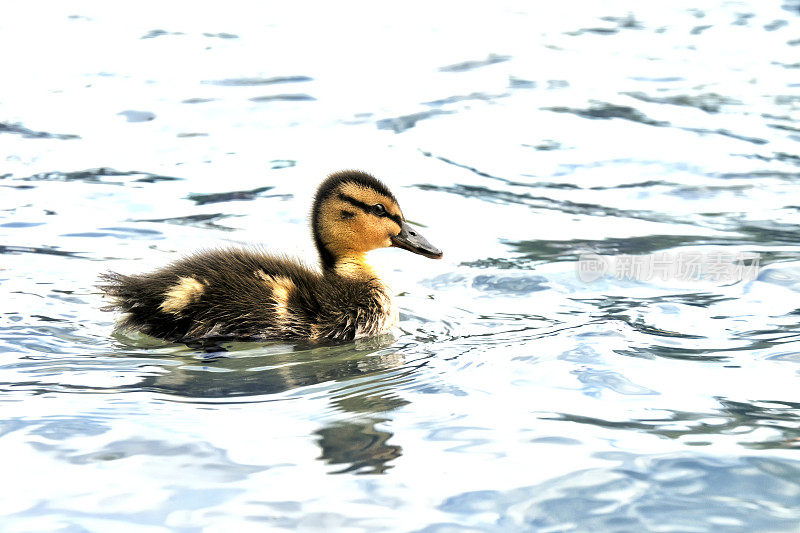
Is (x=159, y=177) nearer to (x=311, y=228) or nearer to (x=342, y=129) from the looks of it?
(x=342, y=129)

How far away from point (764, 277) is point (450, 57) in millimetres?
7173

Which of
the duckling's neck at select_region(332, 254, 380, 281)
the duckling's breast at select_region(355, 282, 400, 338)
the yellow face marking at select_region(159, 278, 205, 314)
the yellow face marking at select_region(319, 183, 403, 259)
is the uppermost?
the yellow face marking at select_region(319, 183, 403, 259)

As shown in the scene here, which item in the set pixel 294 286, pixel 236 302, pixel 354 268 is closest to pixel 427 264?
pixel 354 268

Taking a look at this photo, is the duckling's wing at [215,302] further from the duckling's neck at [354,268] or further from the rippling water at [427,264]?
the duckling's neck at [354,268]

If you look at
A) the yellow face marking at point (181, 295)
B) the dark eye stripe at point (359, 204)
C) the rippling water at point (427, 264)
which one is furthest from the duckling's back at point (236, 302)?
the dark eye stripe at point (359, 204)

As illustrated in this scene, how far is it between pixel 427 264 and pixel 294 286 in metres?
1.68

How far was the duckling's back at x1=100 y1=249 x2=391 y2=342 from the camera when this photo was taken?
5211mm

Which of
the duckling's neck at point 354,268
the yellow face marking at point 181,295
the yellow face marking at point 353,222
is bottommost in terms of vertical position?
the duckling's neck at point 354,268

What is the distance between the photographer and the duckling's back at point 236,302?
5.21 metres

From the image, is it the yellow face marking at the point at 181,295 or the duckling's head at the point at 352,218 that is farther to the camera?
the duckling's head at the point at 352,218

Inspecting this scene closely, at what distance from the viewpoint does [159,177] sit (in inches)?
341

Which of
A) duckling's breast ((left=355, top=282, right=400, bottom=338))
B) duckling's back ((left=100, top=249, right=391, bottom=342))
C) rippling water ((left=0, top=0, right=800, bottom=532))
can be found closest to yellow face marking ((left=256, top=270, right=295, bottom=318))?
duckling's back ((left=100, top=249, right=391, bottom=342))

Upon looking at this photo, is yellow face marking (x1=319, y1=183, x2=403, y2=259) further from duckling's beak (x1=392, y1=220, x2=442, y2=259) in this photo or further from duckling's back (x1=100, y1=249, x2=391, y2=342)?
duckling's back (x1=100, y1=249, x2=391, y2=342)

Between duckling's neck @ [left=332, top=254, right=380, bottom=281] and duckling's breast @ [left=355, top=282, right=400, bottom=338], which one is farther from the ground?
duckling's neck @ [left=332, top=254, right=380, bottom=281]
